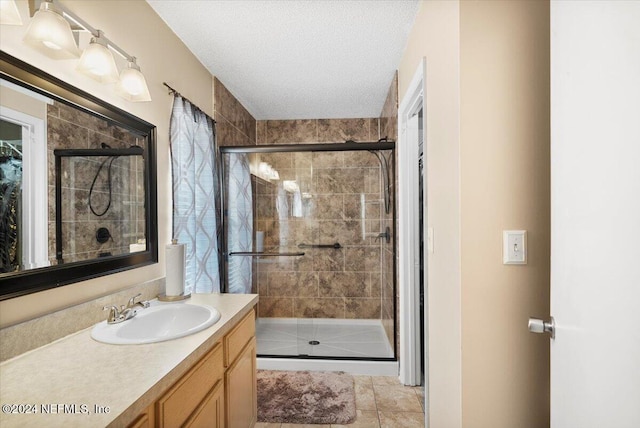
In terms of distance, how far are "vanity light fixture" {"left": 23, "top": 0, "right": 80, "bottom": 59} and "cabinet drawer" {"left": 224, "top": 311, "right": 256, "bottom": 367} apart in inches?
51.4

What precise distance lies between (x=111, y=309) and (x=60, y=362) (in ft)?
1.13

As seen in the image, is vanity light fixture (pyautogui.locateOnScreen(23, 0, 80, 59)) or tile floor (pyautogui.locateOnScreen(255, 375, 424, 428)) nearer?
vanity light fixture (pyautogui.locateOnScreen(23, 0, 80, 59))

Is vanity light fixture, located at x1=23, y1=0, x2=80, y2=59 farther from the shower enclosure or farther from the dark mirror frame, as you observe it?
the shower enclosure

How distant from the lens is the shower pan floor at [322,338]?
2830 mm

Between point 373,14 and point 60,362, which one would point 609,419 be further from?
point 373,14

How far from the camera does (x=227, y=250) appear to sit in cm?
292

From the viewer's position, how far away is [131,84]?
150 centimetres

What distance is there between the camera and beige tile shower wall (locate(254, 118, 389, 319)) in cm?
302

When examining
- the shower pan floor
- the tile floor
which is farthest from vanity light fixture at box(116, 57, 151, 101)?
the shower pan floor

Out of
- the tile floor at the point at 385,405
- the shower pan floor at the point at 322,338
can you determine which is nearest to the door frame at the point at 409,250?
the tile floor at the point at 385,405

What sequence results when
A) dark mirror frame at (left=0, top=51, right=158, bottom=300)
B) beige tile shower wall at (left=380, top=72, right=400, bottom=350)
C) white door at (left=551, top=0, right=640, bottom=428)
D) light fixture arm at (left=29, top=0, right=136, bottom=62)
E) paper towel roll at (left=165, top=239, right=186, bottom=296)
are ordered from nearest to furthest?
1. white door at (left=551, top=0, right=640, bottom=428)
2. dark mirror frame at (left=0, top=51, right=158, bottom=300)
3. light fixture arm at (left=29, top=0, right=136, bottom=62)
4. paper towel roll at (left=165, top=239, right=186, bottom=296)
5. beige tile shower wall at (left=380, top=72, right=400, bottom=350)

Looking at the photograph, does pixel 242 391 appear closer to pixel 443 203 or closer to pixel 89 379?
pixel 89 379

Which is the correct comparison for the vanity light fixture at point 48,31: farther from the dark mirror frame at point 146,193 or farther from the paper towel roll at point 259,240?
the paper towel roll at point 259,240

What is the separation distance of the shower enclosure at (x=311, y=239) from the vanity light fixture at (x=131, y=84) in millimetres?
1349
